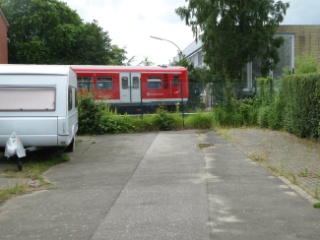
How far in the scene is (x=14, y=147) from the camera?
32.9 feet

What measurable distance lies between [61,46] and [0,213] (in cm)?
4608

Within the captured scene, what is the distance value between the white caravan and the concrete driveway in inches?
34.8

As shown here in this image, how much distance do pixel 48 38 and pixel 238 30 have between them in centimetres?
2915

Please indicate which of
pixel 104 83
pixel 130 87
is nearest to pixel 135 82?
pixel 130 87

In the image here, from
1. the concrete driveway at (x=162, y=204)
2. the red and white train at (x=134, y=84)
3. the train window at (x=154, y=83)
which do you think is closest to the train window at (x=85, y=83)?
the red and white train at (x=134, y=84)

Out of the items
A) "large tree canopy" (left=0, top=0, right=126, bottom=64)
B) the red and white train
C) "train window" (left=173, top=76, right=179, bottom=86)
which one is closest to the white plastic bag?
the red and white train

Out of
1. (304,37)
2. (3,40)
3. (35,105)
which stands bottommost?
(35,105)

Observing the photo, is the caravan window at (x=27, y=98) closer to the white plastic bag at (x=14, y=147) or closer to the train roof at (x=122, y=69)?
the white plastic bag at (x=14, y=147)

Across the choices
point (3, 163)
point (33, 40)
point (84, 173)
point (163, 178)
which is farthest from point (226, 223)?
point (33, 40)

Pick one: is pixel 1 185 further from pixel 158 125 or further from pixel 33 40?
pixel 33 40

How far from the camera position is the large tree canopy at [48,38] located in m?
49.2

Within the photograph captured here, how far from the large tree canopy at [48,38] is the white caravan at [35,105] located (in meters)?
38.4

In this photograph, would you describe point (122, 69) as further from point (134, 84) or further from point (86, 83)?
point (86, 83)

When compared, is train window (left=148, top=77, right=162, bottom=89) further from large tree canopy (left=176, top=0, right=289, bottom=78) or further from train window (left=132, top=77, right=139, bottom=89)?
large tree canopy (left=176, top=0, right=289, bottom=78)
